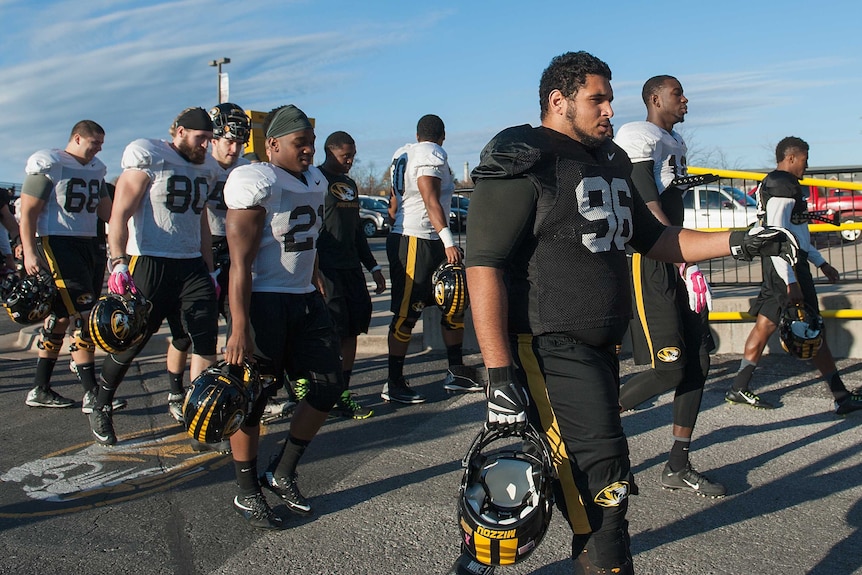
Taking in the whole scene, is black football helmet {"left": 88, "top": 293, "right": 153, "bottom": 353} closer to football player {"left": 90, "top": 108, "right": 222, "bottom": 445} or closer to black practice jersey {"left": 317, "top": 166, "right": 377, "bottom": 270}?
football player {"left": 90, "top": 108, "right": 222, "bottom": 445}

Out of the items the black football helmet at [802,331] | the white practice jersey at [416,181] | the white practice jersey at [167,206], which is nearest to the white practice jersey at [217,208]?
the white practice jersey at [167,206]

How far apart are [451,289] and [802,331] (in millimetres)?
2499

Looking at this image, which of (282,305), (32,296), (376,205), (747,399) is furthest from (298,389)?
(376,205)

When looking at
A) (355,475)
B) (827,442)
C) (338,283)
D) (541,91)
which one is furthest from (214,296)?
(827,442)

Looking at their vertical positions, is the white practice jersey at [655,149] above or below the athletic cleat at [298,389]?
above

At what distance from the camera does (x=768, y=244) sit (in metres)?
3.15

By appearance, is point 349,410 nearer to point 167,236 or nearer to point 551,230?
point 167,236

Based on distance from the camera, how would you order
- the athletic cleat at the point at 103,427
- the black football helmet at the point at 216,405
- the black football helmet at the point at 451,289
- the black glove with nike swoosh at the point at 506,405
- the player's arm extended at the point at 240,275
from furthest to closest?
the black football helmet at the point at 451,289 < the athletic cleat at the point at 103,427 < the player's arm extended at the point at 240,275 < the black football helmet at the point at 216,405 < the black glove with nike swoosh at the point at 506,405

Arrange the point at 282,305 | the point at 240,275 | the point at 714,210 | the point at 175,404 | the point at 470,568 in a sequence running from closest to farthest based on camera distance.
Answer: the point at 470,568, the point at 240,275, the point at 282,305, the point at 175,404, the point at 714,210

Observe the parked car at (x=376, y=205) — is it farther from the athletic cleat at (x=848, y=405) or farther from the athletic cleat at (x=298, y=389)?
the athletic cleat at (x=848, y=405)

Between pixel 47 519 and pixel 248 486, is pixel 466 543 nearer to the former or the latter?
pixel 248 486

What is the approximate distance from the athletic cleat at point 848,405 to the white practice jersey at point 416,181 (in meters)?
3.16

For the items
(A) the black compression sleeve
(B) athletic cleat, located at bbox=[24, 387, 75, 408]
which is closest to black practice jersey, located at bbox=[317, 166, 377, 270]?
(B) athletic cleat, located at bbox=[24, 387, 75, 408]

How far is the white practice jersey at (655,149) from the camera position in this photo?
15.6ft
